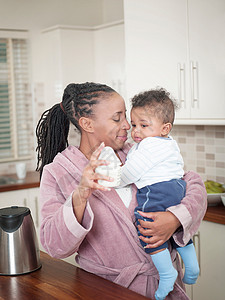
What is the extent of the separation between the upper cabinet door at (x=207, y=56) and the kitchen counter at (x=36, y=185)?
52 cm

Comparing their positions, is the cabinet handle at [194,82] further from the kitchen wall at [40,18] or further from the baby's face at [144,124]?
the kitchen wall at [40,18]

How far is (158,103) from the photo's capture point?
1.33 meters

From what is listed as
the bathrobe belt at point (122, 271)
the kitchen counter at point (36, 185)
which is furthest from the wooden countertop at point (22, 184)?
the bathrobe belt at point (122, 271)

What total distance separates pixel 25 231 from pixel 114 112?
0.65 metres

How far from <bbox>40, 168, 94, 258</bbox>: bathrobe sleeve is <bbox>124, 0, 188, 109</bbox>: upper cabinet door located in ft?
4.94

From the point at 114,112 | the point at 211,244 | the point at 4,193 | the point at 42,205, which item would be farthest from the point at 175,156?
the point at 4,193

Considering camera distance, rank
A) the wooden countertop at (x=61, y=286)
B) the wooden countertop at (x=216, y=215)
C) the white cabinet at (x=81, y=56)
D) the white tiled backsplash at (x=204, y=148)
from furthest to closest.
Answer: the white cabinet at (x=81, y=56) < the white tiled backsplash at (x=204, y=148) < the wooden countertop at (x=216, y=215) < the wooden countertop at (x=61, y=286)

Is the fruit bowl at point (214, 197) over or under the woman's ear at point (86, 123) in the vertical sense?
under

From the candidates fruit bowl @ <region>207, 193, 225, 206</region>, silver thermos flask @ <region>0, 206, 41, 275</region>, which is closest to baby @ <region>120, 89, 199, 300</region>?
silver thermos flask @ <region>0, 206, 41, 275</region>

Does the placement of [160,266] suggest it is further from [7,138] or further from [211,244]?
[7,138]

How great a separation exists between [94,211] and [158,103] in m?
0.38

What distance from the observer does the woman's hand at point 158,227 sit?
1326mm

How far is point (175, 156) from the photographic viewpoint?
4.50 ft

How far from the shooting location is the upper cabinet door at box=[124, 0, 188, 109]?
2.61 metres
